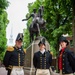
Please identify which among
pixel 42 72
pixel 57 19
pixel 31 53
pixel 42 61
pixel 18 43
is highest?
pixel 57 19

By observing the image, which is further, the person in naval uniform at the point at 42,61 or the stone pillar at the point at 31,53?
the stone pillar at the point at 31,53

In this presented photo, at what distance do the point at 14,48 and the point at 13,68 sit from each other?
554 mm

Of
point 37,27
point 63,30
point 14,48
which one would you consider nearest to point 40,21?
point 37,27

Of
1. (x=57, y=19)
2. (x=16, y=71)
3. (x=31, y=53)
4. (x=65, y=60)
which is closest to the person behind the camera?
(x=65, y=60)

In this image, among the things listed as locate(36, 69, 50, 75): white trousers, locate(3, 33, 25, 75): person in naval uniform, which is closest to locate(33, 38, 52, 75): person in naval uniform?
locate(36, 69, 50, 75): white trousers

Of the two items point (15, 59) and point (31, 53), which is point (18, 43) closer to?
point (15, 59)

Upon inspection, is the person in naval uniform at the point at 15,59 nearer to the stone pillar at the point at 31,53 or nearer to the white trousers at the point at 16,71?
the white trousers at the point at 16,71

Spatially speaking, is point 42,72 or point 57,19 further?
point 57,19

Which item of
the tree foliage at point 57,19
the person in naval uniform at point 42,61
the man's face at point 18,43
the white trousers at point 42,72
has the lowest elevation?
the white trousers at point 42,72

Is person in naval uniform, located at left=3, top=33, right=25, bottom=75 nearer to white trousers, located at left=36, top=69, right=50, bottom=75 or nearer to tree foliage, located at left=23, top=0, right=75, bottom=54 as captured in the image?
white trousers, located at left=36, top=69, right=50, bottom=75

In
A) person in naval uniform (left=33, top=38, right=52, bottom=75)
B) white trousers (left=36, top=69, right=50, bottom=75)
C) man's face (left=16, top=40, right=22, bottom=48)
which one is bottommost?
white trousers (left=36, top=69, right=50, bottom=75)

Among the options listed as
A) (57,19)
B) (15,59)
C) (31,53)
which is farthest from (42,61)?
(57,19)

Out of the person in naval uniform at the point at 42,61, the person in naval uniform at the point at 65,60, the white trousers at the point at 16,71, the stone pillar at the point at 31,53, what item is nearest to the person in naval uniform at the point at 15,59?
the white trousers at the point at 16,71

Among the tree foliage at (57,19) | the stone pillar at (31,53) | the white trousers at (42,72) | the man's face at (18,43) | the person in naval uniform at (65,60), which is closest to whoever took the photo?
the person in naval uniform at (65,60)
